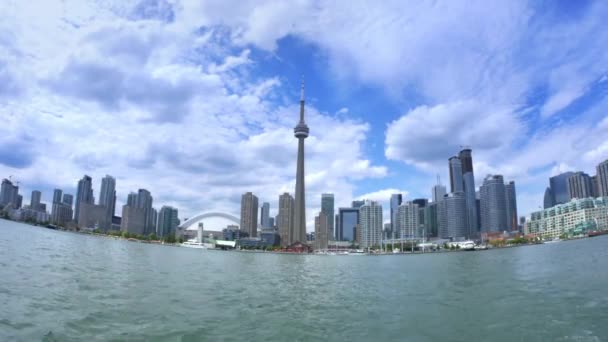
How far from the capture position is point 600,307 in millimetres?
18844

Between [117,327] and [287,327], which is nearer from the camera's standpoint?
[117,327]

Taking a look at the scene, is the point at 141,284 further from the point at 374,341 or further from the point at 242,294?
the point at 374,341

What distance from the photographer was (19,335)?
1259 cm

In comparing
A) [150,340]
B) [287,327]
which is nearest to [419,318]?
[287,327]

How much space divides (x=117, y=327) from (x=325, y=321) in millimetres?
8521

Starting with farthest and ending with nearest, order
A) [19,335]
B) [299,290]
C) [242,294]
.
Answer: [299,290], [242,294], [19,335]

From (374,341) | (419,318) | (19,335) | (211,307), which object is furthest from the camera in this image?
(211,307)

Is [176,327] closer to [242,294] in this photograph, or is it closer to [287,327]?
[287,327]

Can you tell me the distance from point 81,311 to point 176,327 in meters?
4.75

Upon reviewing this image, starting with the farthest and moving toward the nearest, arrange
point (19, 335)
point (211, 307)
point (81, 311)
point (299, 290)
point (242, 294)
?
1. point (299, 290)
2. point (242, 294)
3. point (211, 307)
4. point (81, 311)
5. point (19, 335)

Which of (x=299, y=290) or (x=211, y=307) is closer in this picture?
(x=211, y=307)

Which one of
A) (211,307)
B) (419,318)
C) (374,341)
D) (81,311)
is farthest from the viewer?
(211,307)

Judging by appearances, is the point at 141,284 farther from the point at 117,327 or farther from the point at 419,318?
the point at 419,318

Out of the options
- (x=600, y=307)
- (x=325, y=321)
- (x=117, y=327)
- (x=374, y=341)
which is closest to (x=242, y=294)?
(x=325, y=321)
